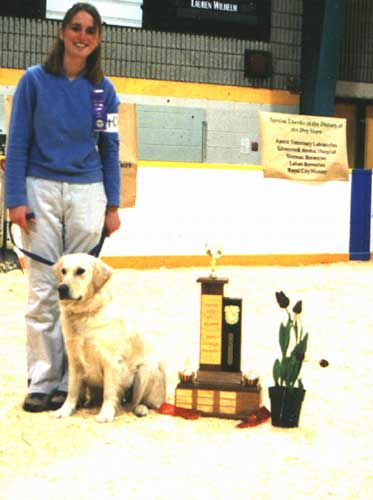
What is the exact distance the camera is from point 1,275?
23.8ft

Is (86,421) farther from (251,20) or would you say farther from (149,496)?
(251,20)

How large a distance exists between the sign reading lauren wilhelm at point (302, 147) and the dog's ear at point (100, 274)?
573cm

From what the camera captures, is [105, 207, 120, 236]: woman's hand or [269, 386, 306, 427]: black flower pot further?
[105, 207, 120, 236]: woman's hand

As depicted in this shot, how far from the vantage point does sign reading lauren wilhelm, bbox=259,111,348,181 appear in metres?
8.69

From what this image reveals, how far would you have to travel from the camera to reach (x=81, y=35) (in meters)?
3.10

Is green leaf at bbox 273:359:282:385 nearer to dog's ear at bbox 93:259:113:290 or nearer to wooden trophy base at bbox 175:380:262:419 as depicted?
wooden trophy base at bbox 175:380:262:419

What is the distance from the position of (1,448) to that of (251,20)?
898 cm

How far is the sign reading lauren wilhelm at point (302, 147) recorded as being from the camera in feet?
28.5

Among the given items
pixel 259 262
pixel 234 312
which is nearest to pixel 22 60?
pixel 259 262

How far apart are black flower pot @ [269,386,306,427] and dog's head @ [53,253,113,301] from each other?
0.78 metres

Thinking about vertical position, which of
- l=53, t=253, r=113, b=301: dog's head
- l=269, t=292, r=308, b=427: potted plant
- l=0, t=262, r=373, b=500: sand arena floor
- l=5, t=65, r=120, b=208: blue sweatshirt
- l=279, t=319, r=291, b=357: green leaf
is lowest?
l=0, t=262, r=373, b=500: sand arena floor

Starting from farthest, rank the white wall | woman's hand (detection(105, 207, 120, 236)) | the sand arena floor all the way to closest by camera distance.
Answer: the white wall < woman's hand (detection(105, 207, 120, 236)) < the sand arena floor

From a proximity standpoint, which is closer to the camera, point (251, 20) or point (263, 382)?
point (263, 382)

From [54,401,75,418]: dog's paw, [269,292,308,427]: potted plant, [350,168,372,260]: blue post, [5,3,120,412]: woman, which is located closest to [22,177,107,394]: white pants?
[5,3,120,412]: woman
